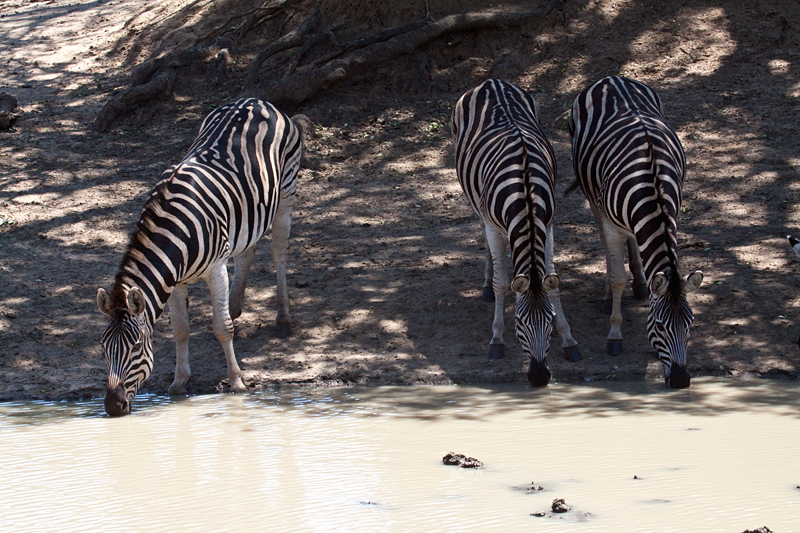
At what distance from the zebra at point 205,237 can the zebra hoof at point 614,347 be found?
2997mm

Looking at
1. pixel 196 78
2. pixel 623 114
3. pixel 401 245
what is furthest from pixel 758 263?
pixel 196 78

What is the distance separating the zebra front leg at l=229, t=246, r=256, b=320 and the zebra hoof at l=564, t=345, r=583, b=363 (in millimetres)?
3205

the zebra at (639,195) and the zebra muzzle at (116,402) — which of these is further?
the zebra at (639,195)

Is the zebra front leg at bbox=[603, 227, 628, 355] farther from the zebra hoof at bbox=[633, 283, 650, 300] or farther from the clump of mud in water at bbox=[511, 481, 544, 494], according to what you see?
the clump of mud in water at bbox=[511, 481, 544, 494]

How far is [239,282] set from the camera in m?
8.26

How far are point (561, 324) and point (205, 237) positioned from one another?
3206mm

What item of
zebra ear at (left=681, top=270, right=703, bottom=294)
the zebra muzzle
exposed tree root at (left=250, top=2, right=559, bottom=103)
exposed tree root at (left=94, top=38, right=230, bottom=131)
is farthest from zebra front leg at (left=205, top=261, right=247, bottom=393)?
exposed tree root at (left=94, top=38, right=230, bottom=131)

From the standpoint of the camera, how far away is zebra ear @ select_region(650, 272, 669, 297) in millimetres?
6379

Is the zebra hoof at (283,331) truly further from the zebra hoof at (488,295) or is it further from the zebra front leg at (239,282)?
the zebra hoof at (488,295)

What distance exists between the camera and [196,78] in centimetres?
1431

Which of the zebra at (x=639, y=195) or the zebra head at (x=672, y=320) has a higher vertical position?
the zebra at (x=639, y=195)

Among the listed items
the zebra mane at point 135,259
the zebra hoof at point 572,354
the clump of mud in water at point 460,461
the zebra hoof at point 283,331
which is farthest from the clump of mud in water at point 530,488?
the zebra hoof at point 283,331

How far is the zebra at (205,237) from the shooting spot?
5949 mm

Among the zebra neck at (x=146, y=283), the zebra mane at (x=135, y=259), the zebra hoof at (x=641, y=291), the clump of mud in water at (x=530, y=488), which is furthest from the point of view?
the zebra hoof at (x=641, y=291)
